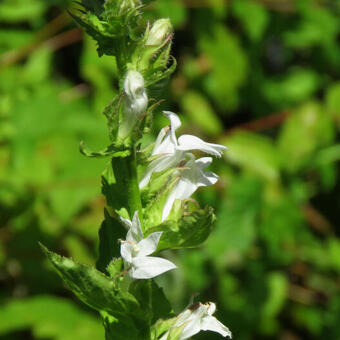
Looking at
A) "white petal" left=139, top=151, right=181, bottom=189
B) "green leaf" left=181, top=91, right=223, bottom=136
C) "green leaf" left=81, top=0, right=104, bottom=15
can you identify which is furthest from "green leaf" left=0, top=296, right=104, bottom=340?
"green leaf" left=81, top=0, right=104, bottom=15

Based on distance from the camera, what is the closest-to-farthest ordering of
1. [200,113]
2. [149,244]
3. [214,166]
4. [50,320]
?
[149,244], [50,320], [214,166], [200,113]

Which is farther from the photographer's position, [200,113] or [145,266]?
[200,113]

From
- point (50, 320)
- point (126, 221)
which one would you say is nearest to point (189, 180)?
point (126, 221)

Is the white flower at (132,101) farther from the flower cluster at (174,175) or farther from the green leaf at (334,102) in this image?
the green leaf at (334,102)

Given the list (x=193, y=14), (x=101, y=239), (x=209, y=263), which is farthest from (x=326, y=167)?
(x=101, y=239)

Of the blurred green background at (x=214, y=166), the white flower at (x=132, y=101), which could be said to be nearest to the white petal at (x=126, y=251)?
the white flower at (x=132, y=101)

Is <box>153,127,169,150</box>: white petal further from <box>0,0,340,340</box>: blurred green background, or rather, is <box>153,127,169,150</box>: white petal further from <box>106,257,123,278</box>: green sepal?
<box>0,0,340,340</box>: blurred green background

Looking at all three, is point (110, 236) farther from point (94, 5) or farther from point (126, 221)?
point (94, 5)
